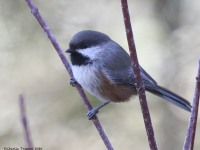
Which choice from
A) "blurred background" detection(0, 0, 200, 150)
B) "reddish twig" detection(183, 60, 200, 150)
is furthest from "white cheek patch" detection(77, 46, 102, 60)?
"blurred background" detection(0, 0, 200, 150)

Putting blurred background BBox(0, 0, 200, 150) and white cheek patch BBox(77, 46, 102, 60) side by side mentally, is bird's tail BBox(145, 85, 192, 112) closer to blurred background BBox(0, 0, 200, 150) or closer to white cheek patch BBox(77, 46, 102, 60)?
white cheek patch BBox(77, 46, 102, 60)

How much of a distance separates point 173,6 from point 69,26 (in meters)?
1.50

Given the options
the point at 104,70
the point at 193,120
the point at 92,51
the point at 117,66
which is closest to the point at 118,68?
the point at 117,66

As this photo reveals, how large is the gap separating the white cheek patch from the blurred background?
2.00 meters

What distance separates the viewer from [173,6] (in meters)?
5.45

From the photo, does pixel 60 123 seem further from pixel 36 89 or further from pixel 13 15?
pixel 13 15

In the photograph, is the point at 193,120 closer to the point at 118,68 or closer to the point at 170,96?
the point at 170,96

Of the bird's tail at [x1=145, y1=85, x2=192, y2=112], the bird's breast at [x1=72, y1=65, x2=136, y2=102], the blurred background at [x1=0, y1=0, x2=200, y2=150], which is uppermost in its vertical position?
the blurred background at [x1=0, y1=0, x2=200, y2=150]

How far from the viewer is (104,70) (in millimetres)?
2627

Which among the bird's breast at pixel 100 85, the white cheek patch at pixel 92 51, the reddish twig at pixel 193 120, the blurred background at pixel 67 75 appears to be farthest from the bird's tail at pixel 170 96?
the blurred background at pixel 67 75

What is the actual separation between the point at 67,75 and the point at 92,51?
7.79 feet

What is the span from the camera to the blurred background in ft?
15.8

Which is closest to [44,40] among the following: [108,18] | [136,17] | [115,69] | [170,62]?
[108,18]

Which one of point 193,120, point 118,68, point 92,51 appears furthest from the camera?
point 118,68
